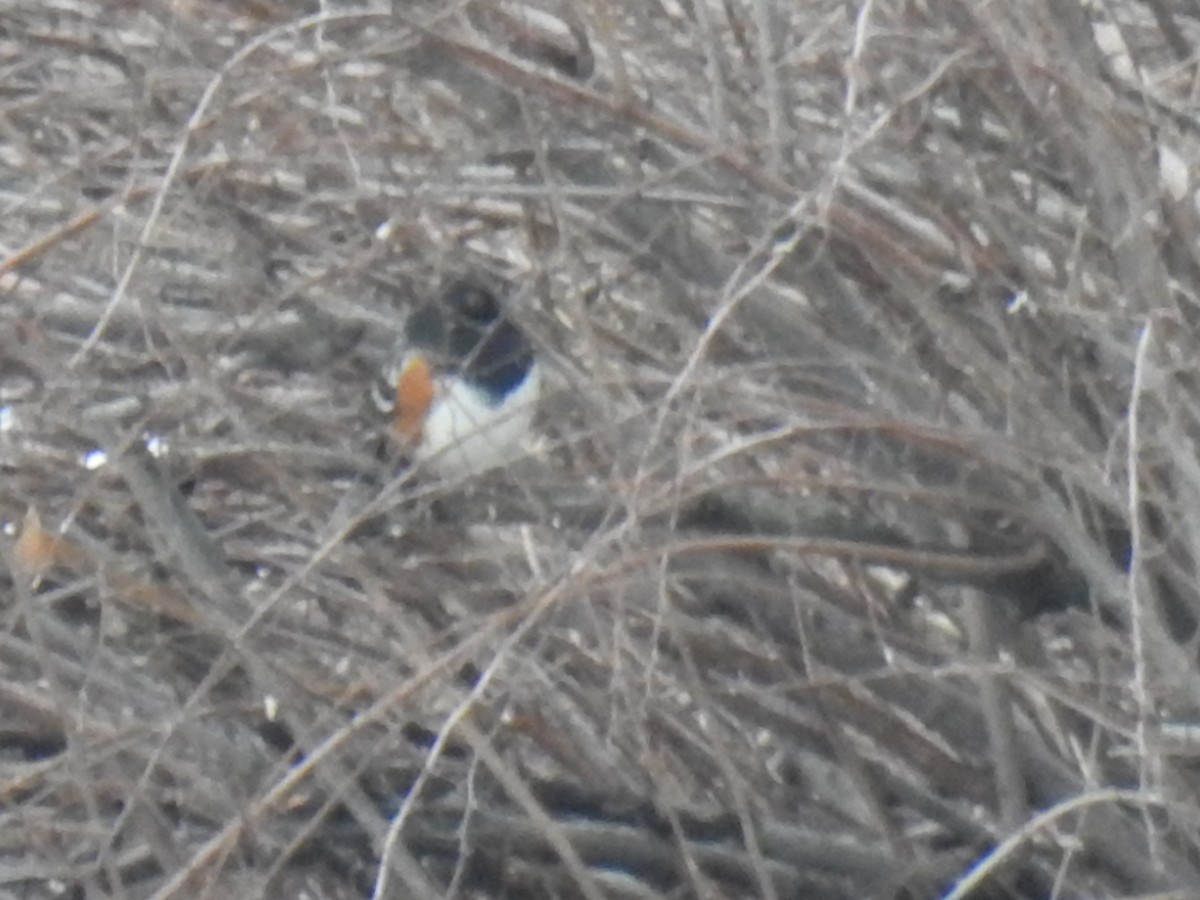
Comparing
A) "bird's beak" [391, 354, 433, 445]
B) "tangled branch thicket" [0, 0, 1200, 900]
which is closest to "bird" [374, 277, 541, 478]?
"bird's beak" [391, 354, 433, 445]

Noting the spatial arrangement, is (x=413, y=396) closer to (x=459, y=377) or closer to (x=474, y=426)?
(x=459, y=377)

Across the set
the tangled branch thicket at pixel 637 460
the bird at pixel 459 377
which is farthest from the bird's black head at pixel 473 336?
the tangled branch thicket at pixel 637 460

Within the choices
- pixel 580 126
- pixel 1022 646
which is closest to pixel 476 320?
pixel 580 126

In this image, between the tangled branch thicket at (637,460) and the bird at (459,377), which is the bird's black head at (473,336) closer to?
the bird at (459,377)

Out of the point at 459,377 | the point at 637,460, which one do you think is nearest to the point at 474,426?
the point at 637,460

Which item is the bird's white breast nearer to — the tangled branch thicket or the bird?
the bird
